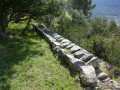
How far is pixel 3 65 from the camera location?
163 inches

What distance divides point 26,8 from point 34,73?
5.64 meters

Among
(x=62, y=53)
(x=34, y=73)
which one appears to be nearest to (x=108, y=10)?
(x=62, y=53)

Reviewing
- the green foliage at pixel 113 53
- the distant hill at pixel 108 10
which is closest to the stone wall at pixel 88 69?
the green foliage at pixel 113 53

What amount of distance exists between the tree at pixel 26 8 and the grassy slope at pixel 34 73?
346 centimetres

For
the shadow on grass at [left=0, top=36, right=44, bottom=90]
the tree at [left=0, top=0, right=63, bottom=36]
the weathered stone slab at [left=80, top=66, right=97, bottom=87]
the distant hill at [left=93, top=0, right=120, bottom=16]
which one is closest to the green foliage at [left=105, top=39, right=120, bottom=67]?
the weathered stone slab at [left=80, top=66, right=97, bottom=87]

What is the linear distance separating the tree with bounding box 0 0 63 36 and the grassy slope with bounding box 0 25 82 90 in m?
3.46

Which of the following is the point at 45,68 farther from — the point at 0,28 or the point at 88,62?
the point at 0,28

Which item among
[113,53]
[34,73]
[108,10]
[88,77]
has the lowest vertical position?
[113,53]

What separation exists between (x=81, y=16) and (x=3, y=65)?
1448 centimetres

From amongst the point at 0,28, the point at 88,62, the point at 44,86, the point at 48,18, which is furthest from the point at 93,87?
the point at 48,18

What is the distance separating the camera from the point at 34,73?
12.3 feet

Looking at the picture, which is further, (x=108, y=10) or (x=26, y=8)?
(x=108, y=10)

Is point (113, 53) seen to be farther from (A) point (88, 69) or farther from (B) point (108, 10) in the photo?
(B) point (108, 10)

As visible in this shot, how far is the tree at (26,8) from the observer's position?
22.6ft
